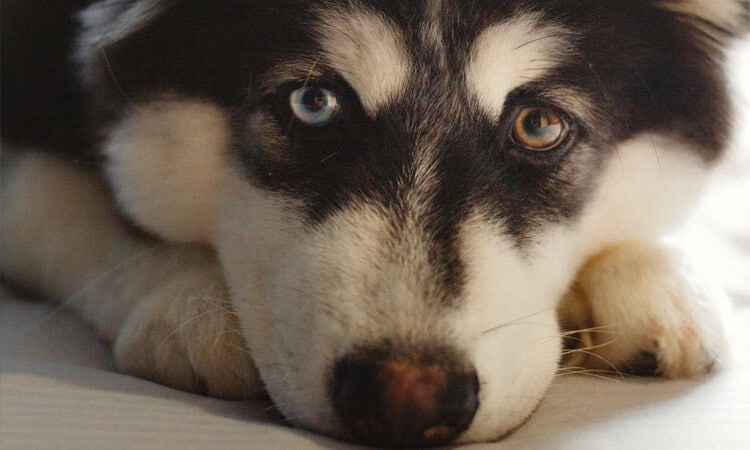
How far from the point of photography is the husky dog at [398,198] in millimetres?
1070

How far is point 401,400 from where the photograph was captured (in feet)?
3.17

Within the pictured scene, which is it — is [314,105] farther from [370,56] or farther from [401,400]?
[401,400]

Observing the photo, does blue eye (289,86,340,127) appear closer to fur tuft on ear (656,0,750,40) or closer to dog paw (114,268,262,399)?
dog paw (114,268,262,399)

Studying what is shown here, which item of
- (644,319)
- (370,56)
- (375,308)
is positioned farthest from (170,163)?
(644,319)

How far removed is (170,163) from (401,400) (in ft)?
2.26

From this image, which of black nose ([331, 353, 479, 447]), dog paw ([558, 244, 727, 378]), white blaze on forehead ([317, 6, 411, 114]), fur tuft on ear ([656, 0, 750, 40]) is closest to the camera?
black nose ([331, 353, 479, 447])

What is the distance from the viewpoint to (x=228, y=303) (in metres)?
1.30

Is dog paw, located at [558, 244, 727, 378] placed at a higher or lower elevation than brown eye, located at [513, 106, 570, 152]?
lower

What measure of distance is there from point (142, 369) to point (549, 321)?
0.64m

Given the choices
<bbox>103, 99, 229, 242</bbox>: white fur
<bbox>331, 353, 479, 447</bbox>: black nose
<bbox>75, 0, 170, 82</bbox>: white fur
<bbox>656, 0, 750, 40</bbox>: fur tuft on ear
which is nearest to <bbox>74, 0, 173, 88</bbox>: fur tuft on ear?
<bbox>75, 0, 170, 82</bbox>: white fur

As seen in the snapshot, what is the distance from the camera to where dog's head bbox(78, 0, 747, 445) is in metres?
1.05

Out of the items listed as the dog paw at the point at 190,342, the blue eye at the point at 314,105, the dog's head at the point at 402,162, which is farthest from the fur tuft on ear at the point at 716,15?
the dog paw at the point at 190,342

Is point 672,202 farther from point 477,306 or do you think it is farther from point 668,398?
point 477,306

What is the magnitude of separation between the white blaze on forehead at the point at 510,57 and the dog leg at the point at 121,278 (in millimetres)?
527
